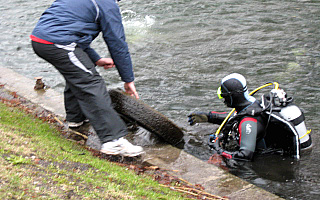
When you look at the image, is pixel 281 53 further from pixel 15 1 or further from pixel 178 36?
pixel 15 1

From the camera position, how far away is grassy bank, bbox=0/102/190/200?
3.06 m

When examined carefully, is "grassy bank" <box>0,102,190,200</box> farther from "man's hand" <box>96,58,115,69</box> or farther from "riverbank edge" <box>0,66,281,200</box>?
"man's hand" <box>96,58,115,69</box>

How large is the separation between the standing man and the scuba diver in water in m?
1.72

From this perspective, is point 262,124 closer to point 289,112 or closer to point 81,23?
point 289,112

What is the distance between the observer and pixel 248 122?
17.1 ft

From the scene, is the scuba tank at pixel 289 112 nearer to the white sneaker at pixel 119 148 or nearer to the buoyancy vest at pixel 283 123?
the buoyancy vest at pixel 283 123

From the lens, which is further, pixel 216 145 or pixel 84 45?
pixel 216 145

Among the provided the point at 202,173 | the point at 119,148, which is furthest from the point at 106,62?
the point at 202,173

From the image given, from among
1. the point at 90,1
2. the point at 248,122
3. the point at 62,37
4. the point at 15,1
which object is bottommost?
the point at 15,1

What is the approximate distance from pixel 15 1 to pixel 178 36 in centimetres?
1016

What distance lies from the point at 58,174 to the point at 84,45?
1671 millimetres

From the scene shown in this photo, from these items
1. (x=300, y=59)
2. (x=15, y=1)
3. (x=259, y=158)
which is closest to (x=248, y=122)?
(x=259, y=158)

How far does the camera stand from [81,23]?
13.9 ft

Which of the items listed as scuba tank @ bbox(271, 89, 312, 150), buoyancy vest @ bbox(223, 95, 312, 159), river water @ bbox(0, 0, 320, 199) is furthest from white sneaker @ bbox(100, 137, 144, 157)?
scuba tank @ bbox(271, 89, 312, 150)
